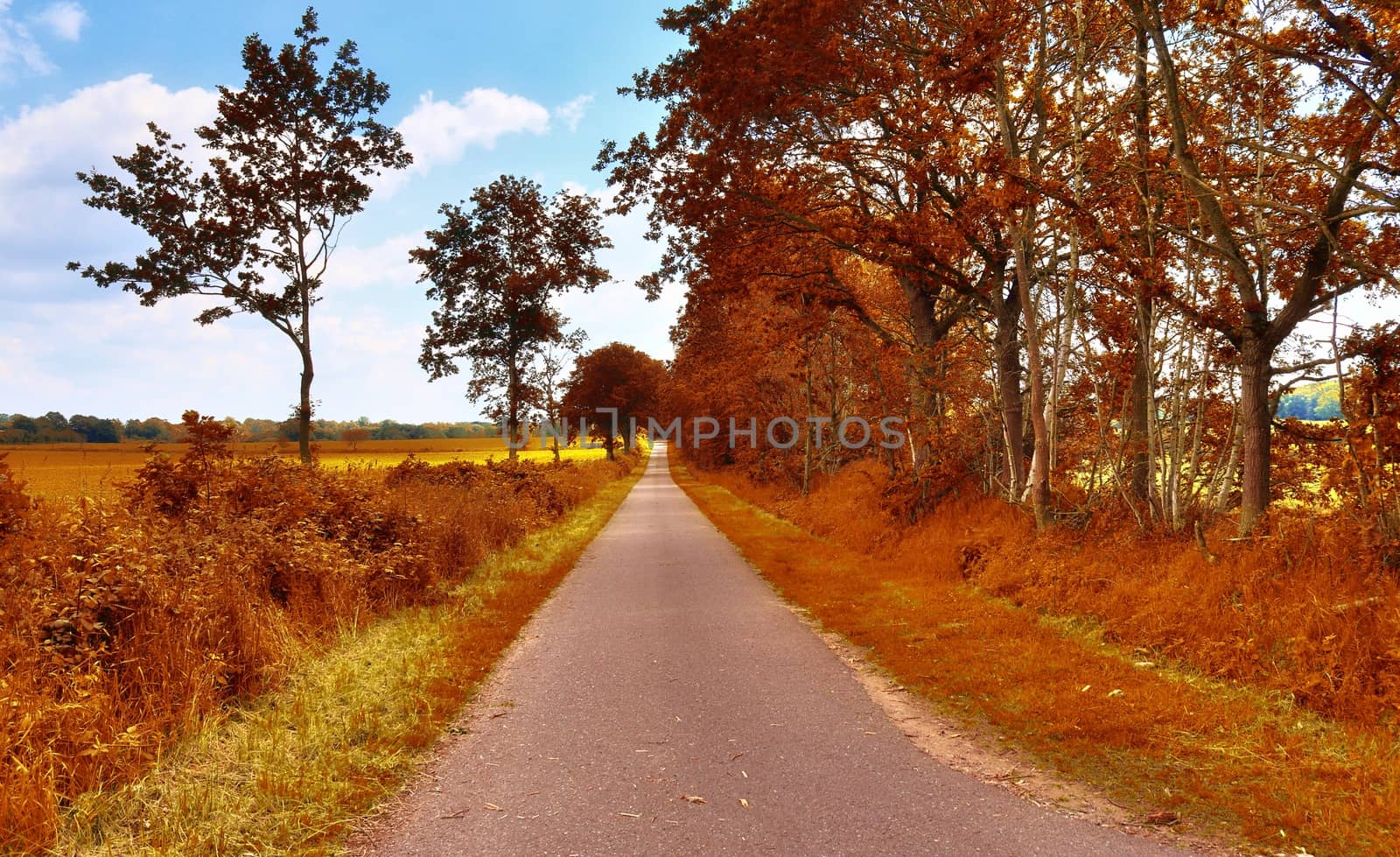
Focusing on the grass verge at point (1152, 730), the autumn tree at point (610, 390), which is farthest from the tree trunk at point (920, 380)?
the autumn tree at point (610, 390)

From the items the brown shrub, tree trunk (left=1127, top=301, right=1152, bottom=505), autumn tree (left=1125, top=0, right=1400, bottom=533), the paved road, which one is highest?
autumn tree (left=1125, top=0, right=1400, bottom=533)

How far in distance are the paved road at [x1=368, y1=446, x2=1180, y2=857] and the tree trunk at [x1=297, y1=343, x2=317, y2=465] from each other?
1698 cm

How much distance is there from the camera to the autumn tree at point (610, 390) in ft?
202

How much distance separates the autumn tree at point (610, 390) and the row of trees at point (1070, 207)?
4585 cm

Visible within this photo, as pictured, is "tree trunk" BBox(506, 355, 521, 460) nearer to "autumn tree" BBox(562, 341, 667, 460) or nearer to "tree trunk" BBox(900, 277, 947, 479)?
"tree trunk" BBox(900, 277, 947, 479)

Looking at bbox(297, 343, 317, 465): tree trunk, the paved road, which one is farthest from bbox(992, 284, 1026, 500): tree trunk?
bbox(297, 343, 317, 465): tree trunk

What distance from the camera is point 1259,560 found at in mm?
7176

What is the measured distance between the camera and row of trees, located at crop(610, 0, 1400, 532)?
25.3ft

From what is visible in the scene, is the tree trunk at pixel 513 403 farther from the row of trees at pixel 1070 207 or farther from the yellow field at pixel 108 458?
the row of trees at pixel 1070 207

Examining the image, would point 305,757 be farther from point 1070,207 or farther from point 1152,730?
point 1070,207

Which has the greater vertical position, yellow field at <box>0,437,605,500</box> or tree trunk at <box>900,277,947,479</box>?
tree trunk at <box>900,277,947,479</box>

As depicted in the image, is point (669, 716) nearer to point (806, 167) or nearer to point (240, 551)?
point (240, 551)

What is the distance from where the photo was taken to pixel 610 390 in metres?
62.2

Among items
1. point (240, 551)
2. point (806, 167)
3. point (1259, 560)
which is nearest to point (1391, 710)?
point (1259, 560)
